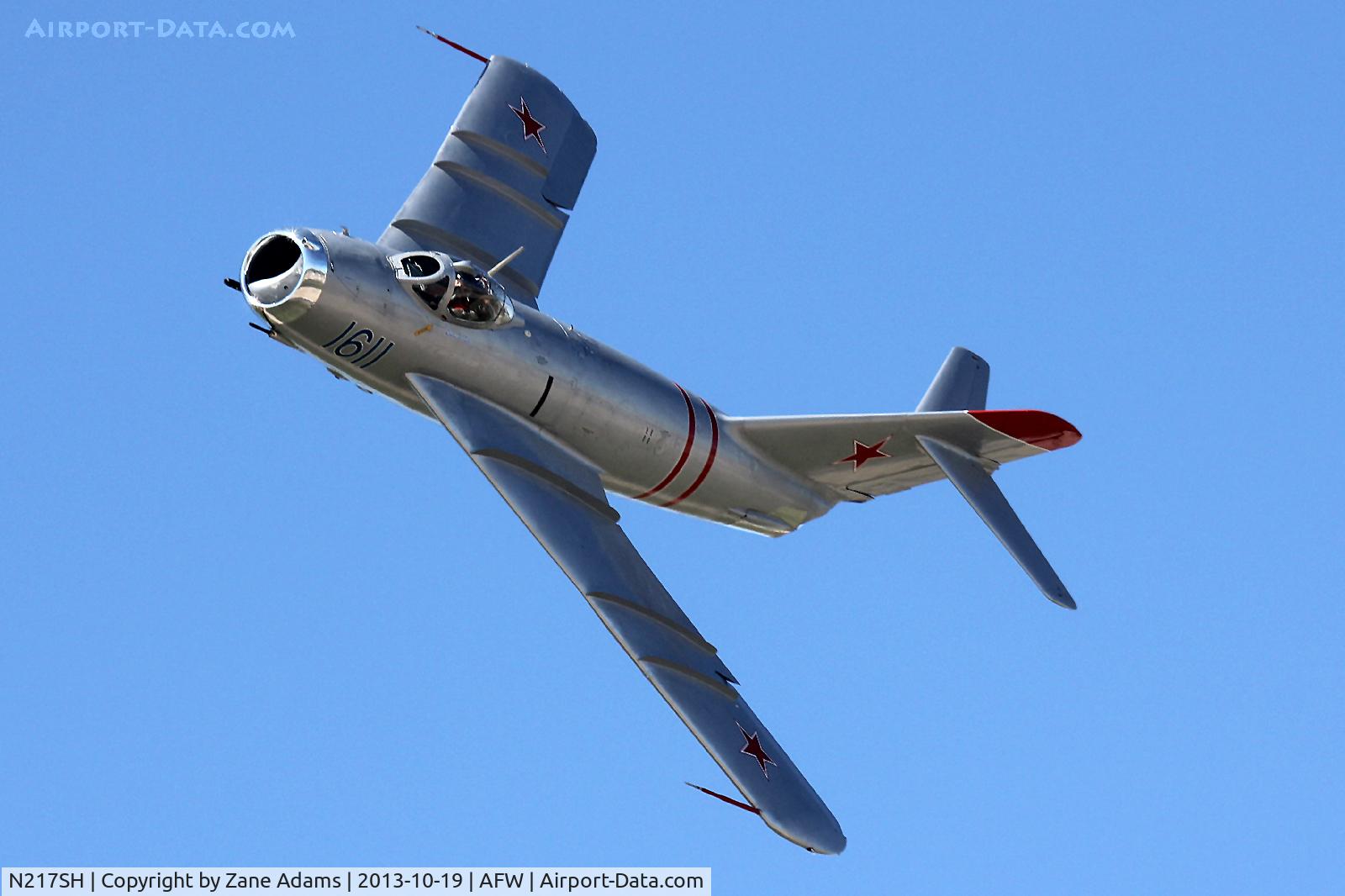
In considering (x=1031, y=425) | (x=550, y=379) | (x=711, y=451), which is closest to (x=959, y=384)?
(x=1031, y=425)

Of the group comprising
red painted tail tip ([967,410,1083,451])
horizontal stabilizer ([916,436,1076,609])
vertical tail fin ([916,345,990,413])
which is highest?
vertical tail fin ([916,345,990,413])

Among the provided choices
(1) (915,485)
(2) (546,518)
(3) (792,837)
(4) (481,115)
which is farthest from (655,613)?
(4) (481,115)

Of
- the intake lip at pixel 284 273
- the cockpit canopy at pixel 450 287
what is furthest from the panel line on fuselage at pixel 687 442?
the intake lip at pixel 284 273

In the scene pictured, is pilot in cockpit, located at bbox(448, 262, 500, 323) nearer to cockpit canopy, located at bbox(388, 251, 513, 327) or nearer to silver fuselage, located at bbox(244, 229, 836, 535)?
cockpit canopy, located at bbox(388, 251, 513, 327)

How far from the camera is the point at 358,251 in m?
29.7

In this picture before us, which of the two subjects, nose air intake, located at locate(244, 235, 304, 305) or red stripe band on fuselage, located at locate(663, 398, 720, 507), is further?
red stripe band on fuselage, located at locate(663, 398, 720, 507)

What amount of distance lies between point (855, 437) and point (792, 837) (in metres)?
7.76

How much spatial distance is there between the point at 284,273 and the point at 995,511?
11453 millimetres

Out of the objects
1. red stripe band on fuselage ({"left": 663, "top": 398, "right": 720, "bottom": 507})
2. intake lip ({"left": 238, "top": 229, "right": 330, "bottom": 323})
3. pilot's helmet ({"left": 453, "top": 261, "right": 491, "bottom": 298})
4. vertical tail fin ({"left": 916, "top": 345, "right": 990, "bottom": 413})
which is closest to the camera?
intake lip ({"left": 238, "top": 229, "right": 330, "bottom": 323})

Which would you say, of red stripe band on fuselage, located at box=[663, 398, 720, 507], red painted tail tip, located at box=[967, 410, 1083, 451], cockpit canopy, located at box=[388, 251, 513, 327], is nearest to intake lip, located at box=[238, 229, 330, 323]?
cockpit canopy, located at box=[388, 251, 513, 327]

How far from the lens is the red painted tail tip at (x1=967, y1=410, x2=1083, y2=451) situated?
32.2 metres

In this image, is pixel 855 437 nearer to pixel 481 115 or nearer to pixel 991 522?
pixel 991 522

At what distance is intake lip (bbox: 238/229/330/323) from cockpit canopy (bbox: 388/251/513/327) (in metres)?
1.35

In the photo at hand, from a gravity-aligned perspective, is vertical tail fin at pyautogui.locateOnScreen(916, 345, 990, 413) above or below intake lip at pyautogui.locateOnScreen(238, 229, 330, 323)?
above
